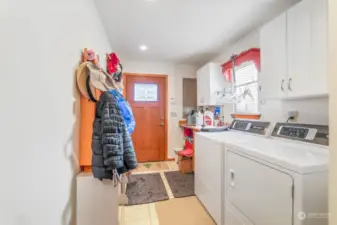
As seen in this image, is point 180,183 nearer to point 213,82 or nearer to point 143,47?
point 213,82

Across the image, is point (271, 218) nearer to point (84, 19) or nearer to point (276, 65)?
point (276, 65)

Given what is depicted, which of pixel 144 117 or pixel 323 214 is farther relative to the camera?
pixel 144 117

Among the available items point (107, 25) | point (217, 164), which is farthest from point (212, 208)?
point (107, 25)

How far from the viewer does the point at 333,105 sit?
627mm

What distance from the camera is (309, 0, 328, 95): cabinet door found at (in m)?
1.29

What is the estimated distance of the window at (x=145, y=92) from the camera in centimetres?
429

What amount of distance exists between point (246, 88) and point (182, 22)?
1.38 m

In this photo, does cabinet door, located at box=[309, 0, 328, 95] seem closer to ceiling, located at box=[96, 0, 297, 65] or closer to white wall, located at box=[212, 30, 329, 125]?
white wall, located at box=[212, 30, 329, 125]

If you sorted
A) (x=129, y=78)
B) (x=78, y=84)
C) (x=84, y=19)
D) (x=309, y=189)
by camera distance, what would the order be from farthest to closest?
(x=129, y=78)
(x=84, y=19)
(x=78, y=84)
(x=309, y=189)

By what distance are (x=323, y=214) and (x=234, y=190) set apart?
638mm

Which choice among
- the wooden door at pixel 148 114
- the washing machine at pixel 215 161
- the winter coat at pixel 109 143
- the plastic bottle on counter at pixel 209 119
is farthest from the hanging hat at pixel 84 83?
the wooden door at pixel 148 114

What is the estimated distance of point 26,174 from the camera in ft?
2.77

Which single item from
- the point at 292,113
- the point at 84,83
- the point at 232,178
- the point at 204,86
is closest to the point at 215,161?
the point at 232,178

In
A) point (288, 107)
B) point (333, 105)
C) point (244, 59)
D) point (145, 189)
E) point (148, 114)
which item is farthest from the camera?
point (148, 114)
